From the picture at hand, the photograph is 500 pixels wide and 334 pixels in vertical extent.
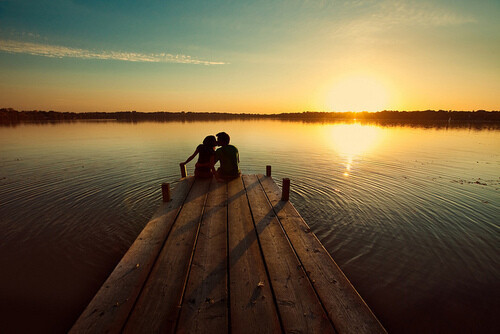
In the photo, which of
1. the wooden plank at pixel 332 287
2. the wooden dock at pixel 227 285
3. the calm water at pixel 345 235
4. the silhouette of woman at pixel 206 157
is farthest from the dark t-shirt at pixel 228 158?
the wooden plank at pixel 332 287

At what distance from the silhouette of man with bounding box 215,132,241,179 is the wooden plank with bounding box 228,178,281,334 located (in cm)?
392

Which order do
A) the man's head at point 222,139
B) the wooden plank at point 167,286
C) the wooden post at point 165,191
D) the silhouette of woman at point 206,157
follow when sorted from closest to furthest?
1. the wooden plank at point 167,286
2. the wooden post at point 165,191
3. the man's head at point 222,139
4. the silhouette of woman at point 206,157

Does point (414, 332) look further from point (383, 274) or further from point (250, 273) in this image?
point (250, 273)

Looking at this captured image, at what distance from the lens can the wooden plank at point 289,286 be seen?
283cm

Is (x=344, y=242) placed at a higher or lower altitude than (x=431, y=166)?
lower

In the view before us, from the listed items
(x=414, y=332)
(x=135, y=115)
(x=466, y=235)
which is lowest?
(x=414, y=332)

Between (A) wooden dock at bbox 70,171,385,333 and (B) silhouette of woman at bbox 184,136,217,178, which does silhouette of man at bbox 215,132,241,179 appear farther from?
(A) wooden dock at bbox 70,171,385,333

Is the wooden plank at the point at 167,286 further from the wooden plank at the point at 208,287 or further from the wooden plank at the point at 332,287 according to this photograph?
the wooden plank at the point at 332,287

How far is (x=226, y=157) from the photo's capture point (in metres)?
9.20

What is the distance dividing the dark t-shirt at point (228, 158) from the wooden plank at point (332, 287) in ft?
14.2

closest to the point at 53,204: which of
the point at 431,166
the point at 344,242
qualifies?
the point at 344,242

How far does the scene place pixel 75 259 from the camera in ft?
19.9

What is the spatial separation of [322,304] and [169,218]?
449cm

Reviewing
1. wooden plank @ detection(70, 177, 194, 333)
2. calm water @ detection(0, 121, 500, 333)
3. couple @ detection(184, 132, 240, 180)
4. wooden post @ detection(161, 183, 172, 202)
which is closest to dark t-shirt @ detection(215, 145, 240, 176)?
couple @ detection(184, 132, 240, 180)
